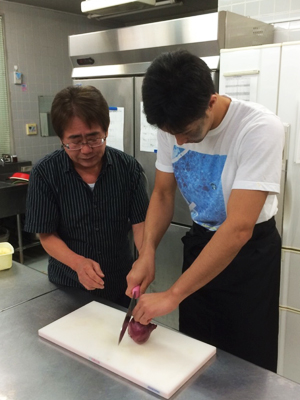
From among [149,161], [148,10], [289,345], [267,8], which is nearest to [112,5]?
[267,8]

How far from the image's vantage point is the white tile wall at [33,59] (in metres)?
4.38

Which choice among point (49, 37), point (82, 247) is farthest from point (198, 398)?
point (49, 37)

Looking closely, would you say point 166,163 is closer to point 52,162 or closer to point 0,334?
point 52,162

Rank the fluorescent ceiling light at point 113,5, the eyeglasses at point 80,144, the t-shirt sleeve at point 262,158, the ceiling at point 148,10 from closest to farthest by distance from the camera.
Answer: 1. the t-shirt sleeve at point 262,158
2. the eyeglasses at point 80,144
3. the fluorescent ceiling light at point 113,5
4. the ceiling at point 148,10

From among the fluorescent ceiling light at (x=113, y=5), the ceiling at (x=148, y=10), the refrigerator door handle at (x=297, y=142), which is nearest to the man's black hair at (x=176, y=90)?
the refrigerator door handle at (x=297, y=142)

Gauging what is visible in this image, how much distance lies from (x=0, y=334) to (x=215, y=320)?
74cm

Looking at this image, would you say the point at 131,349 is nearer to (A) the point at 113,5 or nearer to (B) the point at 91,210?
(B) the point at 91,210

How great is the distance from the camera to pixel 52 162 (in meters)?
1.44

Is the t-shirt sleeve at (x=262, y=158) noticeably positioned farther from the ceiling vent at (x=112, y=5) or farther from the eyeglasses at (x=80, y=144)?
the ceiling vent at (x=112, y=5)

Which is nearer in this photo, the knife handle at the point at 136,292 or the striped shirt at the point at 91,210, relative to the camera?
the knife handle at the point at 136,292

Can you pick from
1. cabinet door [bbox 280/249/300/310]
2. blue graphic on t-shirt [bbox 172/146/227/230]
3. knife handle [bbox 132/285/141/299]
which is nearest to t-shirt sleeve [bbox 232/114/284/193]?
blue graphic on t-shirt [bbox 172/146/227/230]

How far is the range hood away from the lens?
2.05m

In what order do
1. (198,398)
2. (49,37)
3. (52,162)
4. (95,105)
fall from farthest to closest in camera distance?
(49,37)
(52,162)
(95,105)
(198,398)

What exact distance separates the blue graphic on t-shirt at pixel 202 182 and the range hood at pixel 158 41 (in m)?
0.97
